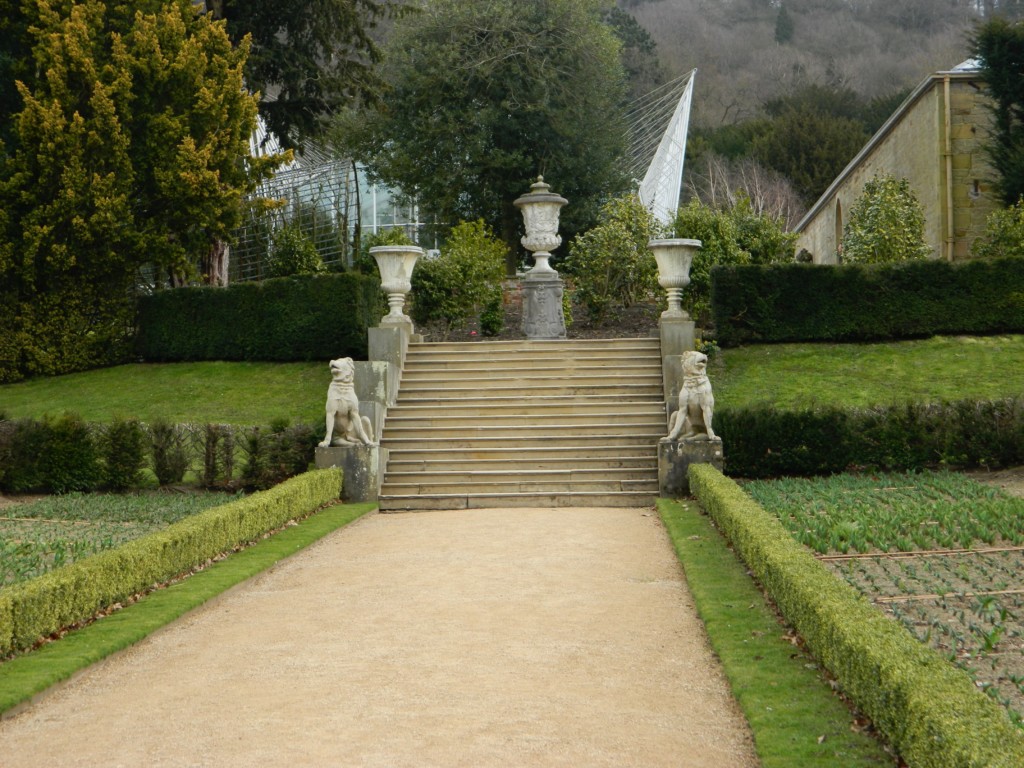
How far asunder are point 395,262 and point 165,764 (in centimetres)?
1446

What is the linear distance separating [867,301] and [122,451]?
1327 centimetres

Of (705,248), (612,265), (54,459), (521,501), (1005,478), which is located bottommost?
(521,501)

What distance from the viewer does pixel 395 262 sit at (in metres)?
18.9

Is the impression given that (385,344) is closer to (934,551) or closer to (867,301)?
(867,301)

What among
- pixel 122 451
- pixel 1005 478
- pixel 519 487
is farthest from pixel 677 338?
pixel 122 451

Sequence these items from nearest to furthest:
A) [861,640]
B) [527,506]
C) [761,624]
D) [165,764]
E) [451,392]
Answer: [165,764] < [861,640] < [761,624] < [527,506] < [451,392]

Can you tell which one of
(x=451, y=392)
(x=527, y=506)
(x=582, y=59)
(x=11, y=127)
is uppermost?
(x=582, y=59)

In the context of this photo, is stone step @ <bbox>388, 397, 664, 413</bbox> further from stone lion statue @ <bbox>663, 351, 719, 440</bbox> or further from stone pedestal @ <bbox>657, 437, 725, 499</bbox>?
stone pedestal @ <bbox>657, 437, 725, 499</bbox>

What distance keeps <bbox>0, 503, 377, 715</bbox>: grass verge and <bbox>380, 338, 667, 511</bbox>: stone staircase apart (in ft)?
12.3

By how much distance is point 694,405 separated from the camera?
562 inches

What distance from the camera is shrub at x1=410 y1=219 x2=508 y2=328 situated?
75.6 feet

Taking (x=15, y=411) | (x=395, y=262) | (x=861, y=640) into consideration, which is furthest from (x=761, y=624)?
(x=15, y=411)

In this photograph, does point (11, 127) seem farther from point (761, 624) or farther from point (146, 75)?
point (761, 624)

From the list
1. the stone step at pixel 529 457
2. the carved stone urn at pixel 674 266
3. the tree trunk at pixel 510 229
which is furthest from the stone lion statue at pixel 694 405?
the tree trunk at pixel 510 229
